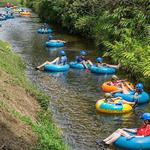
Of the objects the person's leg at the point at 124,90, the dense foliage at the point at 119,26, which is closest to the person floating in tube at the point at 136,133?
the person's leg at the point at 124,90

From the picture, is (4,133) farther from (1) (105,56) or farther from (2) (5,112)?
(1) (105,56)

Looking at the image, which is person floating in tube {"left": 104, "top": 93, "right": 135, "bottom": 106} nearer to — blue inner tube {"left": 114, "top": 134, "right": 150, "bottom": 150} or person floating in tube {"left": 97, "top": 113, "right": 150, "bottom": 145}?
person floating in tube {"left": 97, "top": 113, "right": 150, "bottom": 145}

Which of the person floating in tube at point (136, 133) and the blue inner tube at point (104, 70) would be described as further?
the blue inner tube at point (104, 70)

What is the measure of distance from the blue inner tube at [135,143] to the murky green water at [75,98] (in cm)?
78

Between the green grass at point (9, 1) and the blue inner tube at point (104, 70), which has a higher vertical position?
the blue inner tube at point (104, 70)

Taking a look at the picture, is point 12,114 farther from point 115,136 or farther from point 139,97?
point 139,97

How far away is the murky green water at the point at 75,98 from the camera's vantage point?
14.8 m

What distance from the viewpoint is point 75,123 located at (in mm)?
15750

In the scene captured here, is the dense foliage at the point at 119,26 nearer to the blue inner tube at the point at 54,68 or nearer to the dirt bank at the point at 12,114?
the blue inner tube at the point at 54,68

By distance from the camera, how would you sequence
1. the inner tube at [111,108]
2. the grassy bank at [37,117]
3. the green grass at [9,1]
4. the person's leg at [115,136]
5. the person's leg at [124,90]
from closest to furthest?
1. the grassy bank at [37,117]
2. the person's leg at [115,136]
3. the inner tube at [111,108]
4. the person's leg at [124,90]
5. the green grass at [9,1]

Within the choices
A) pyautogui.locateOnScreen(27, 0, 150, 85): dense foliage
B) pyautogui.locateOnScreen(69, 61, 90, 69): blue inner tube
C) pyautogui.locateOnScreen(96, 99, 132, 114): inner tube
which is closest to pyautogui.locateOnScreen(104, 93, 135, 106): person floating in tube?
pyautogui.locateOnScreen(96, 99, 132, 114): inner tube

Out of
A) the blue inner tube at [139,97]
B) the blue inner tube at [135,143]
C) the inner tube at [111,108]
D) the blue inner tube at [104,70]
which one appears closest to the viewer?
the blue inner tube at [135,143]

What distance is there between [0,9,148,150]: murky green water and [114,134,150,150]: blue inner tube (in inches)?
→ 30.6

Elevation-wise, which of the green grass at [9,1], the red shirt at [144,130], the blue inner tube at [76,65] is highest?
the red shirt at [144,130]
